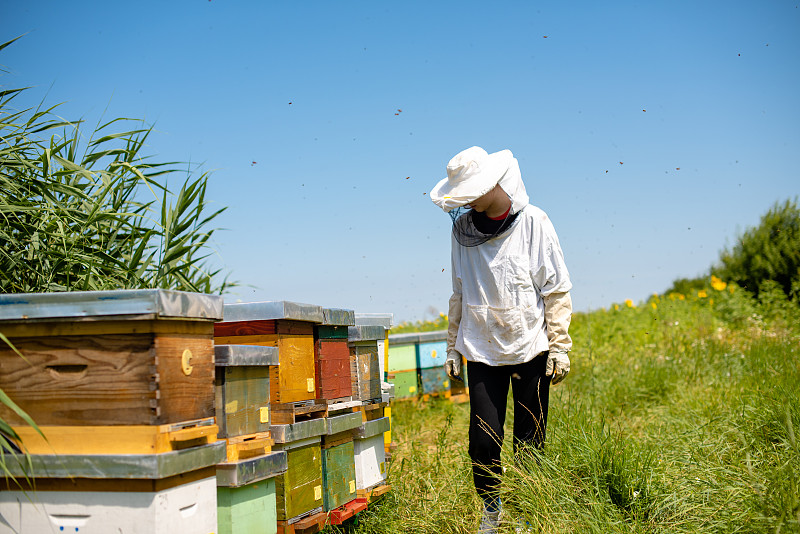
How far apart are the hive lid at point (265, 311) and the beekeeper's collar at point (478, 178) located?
91 centimetres

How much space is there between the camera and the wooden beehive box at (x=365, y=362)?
3.54m

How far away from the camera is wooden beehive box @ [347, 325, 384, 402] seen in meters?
3.54

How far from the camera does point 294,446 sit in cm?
288

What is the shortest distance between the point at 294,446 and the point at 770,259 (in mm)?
13674

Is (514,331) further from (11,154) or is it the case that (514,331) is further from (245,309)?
(11,154)

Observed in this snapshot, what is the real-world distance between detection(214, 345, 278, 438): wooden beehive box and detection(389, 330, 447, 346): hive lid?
11.3ft

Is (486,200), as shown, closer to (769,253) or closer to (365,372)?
(365,372)

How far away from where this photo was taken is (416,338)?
21.2ft

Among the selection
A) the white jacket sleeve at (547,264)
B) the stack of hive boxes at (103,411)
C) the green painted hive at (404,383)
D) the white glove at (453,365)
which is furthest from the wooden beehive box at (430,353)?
the stack of hive boxes at (103,411)

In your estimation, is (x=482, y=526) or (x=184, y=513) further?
(x=482, y=526)

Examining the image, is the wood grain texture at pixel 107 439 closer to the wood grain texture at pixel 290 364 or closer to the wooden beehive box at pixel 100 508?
the wooden beehive box at pixel 100 508

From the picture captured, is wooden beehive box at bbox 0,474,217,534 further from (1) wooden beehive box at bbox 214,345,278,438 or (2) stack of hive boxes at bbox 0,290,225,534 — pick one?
(1) wooden beehive box at bbox 214,345,278,438

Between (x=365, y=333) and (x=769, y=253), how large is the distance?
13.0 m

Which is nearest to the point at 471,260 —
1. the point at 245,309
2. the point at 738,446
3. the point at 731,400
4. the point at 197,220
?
the point at 245,309
